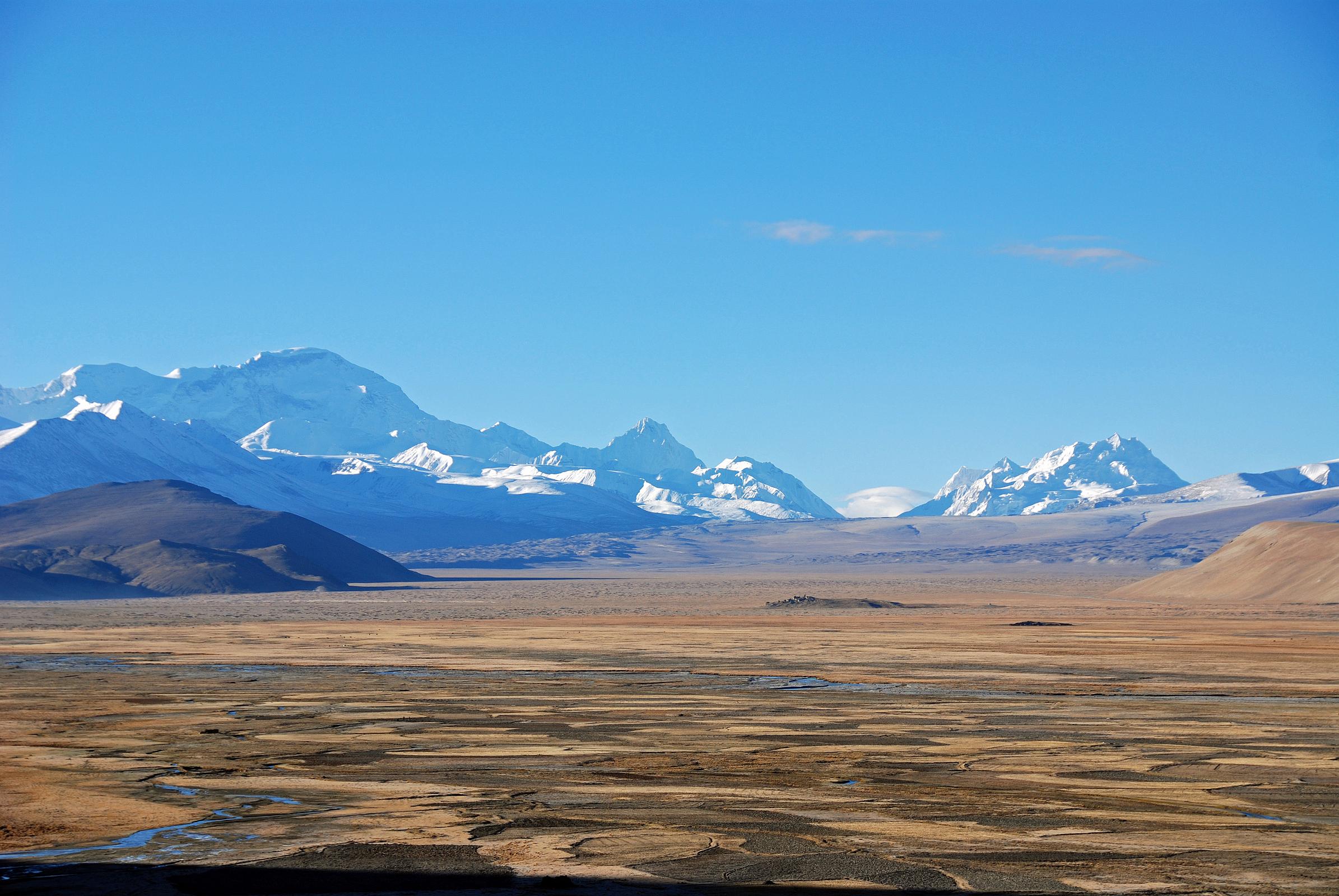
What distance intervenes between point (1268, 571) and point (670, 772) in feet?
365

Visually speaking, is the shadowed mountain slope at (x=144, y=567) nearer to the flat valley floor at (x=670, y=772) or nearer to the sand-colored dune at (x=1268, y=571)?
the flat valley floor at (x=670, y=772)

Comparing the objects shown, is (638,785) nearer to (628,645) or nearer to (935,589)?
(628,645)

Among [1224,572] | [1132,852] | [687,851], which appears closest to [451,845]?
[687,851]

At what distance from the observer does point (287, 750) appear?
25.9 m

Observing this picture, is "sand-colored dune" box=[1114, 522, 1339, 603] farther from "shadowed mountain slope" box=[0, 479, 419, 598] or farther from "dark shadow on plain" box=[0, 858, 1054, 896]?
"dark shadow on plain" box=[0, 858, 1054, 896]

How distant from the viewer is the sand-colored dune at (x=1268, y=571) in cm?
11312

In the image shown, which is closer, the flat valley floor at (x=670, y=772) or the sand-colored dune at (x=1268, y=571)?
the flat valley floor at (x=670, y=772)

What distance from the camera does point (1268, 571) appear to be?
12069 cm

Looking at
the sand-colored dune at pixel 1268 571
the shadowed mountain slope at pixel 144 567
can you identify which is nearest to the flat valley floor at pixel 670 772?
the sand-colored dune at pixel 1268 571

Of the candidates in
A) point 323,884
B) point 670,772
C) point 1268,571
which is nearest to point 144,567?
point 1268,571

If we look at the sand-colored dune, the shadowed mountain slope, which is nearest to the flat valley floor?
the sand-colored dune

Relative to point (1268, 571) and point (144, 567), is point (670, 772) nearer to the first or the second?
point (1268, 571)

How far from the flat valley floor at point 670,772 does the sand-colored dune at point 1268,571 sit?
6167 cm

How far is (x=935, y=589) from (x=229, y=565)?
89.3m
